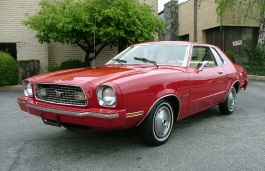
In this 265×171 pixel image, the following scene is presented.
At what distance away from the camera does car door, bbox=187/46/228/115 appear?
4.91 metres

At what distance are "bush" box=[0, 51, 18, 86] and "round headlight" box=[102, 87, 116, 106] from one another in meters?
7.24

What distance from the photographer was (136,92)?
3.79 metres

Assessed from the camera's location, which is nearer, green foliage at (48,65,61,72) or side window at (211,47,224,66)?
side window at (211,47,224,66)

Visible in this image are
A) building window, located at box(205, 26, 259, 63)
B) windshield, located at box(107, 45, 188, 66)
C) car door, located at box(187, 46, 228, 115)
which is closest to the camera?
car door, located at box(187, 46, 228, 115)

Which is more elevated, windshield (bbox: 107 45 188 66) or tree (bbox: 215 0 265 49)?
tree (bbox: 215 0 265 49)

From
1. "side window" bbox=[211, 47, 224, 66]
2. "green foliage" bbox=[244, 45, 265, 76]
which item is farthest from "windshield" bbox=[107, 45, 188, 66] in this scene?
"green foliage" bbox=[244, 45, 265, 76]

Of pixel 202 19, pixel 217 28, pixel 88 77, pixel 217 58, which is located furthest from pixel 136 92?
pixel 202 19

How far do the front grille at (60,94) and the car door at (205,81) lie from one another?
6.03ft

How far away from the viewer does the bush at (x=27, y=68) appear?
11.3 meters

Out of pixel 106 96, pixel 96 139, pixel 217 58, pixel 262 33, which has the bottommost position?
pixel 96 139

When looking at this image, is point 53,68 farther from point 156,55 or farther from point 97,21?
point 156,55

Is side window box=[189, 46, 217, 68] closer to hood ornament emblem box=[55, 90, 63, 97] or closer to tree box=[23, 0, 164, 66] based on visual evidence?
hood ornament emblem box=[55, 90, 63, 97]

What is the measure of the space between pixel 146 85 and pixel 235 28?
16238 millimetres

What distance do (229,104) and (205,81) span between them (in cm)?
153
